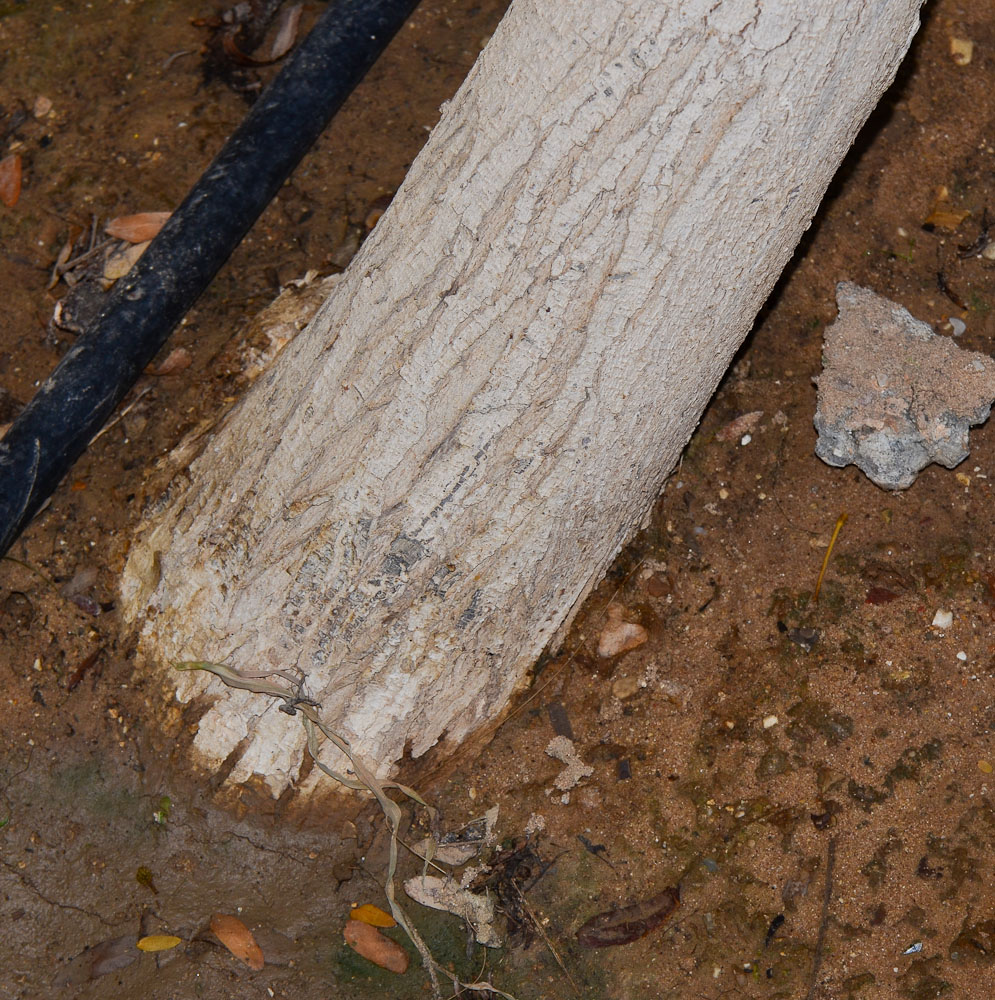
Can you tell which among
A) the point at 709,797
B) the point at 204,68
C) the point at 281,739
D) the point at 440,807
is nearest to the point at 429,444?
the point at 281,739

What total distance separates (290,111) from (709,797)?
2142 millimetres

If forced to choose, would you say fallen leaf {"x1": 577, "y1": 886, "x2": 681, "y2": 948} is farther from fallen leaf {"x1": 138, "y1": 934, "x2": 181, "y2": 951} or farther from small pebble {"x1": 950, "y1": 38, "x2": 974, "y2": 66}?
small pebble {"x1": 950, "y1": 38, "x2": 974, "y2": 66}

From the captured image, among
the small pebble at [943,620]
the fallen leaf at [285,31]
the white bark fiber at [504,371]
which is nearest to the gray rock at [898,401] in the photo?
the small pebble at [943,620]

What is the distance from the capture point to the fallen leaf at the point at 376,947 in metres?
1.90

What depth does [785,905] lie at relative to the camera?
6.14 feet

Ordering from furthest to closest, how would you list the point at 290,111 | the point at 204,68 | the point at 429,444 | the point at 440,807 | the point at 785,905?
the point at 204,68 < the point at 290,111 < the point at 440,807 < the point at 785,905 < the point at 429,444

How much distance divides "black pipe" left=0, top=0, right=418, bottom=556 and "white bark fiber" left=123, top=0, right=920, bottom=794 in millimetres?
378

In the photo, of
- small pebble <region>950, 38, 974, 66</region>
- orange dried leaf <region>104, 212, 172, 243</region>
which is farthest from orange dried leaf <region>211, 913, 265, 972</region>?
small pebble <region>950, 38, 974, 66</region>

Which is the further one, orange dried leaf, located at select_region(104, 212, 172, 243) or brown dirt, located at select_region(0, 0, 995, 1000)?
orange dried leaf, located at select_region(104, 212, 172, 243)

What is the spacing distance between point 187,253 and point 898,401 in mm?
1861

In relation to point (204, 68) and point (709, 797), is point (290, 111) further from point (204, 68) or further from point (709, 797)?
point (709, 797)

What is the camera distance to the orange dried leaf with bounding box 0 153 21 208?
2695 millimetres

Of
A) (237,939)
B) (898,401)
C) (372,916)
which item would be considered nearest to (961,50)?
(898,401)

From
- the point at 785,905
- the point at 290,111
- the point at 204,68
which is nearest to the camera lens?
the point at 785,905
